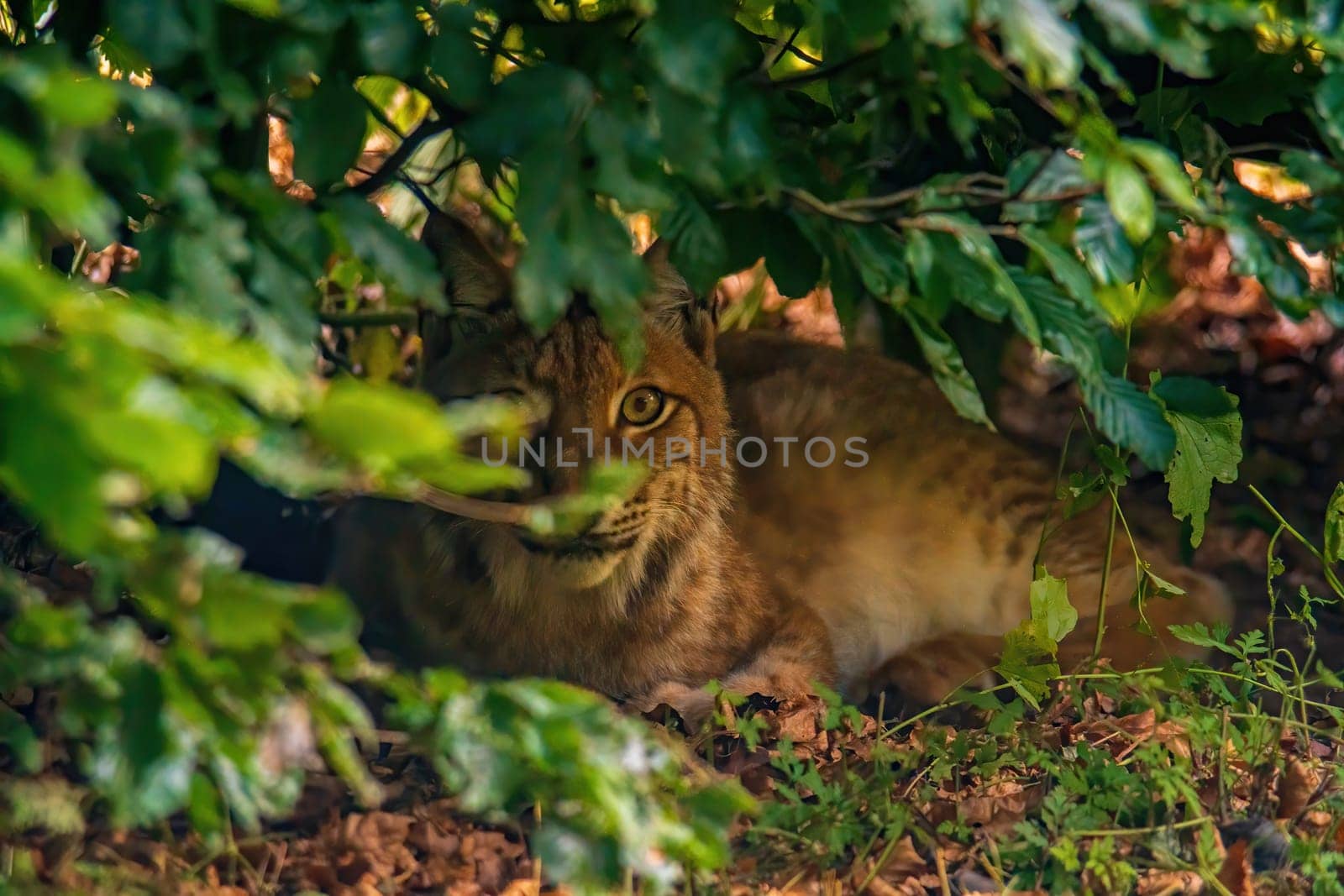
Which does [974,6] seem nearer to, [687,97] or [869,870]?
[687,97]

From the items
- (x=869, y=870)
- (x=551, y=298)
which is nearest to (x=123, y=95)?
(x=551, y=298)

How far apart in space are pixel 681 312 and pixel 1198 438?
1.33 m

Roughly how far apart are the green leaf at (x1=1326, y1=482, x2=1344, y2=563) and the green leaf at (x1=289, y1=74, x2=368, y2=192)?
7.10ft

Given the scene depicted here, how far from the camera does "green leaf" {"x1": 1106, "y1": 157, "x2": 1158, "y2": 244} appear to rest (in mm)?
1655

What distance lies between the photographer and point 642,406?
3148 mm

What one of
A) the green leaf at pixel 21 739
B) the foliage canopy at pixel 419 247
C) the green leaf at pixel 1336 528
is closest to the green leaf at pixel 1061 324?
the foliage canopy at pixel 419 247

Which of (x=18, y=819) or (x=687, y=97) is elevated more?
(x=687, y=97)

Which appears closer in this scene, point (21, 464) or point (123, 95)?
point (21, 464)

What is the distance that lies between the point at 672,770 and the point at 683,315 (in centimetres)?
187

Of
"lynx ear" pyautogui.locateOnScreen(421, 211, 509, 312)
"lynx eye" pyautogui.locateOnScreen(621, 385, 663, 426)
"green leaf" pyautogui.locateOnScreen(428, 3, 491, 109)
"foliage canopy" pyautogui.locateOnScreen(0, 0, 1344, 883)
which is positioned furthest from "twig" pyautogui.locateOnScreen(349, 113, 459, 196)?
"lynx eye" pyautogui.locateOnScreen(621, 385, 663, 426)

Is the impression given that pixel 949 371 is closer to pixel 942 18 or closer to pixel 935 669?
pixel 942 18

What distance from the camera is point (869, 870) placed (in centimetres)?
227

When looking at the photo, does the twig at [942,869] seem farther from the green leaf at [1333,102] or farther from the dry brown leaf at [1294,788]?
the green leaf at [1333,102]

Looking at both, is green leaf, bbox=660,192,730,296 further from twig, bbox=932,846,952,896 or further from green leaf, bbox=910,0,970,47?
twig, bbox=932,846,952,896
